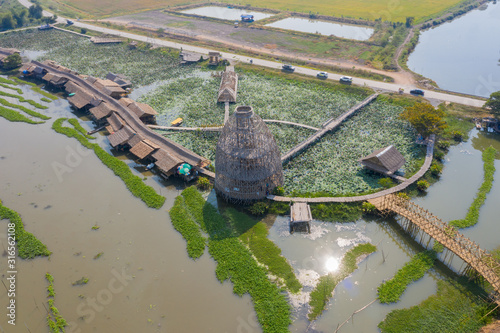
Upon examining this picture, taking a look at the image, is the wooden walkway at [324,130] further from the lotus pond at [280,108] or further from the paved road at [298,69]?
the paved road at [298,69]

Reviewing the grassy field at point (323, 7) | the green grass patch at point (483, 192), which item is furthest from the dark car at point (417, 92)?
the grassy field at point (323, 7)

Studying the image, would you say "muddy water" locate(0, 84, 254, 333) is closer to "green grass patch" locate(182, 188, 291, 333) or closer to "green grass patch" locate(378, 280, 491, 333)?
"green grass patch" locate(182, 188, 291, 333)

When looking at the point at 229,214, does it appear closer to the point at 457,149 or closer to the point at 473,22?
the point at 457,149

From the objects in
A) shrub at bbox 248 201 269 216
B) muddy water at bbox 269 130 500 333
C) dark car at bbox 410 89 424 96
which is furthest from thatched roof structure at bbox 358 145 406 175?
dark car at bbox 410 89 424 96

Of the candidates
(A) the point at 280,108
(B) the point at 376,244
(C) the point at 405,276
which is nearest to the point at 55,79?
(A) the point at 280,108

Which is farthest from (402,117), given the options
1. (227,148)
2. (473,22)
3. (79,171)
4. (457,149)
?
(473,22)

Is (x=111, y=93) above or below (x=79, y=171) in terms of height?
above

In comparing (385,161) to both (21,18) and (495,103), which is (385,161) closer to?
(495,103)
